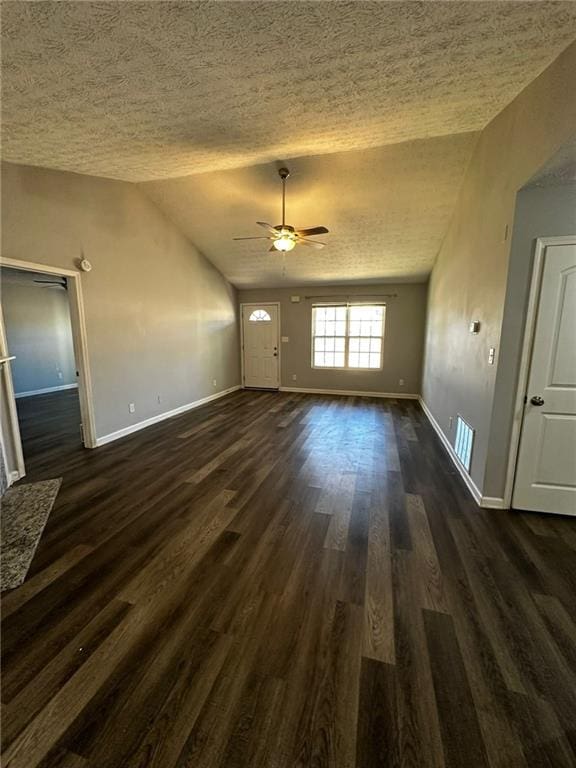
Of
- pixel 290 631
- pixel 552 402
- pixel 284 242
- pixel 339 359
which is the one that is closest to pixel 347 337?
pixel 339 359

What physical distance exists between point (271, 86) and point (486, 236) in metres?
2.20

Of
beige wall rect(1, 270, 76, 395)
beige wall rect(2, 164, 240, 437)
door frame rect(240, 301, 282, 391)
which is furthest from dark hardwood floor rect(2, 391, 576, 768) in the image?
beige wall rect(1, 270, 76, 395)

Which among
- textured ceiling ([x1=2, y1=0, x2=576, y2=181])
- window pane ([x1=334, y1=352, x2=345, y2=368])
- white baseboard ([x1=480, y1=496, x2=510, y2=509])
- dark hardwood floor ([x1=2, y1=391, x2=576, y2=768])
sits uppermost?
textured ceiling ([x1=2, y1=0, x2=576, y2=181])

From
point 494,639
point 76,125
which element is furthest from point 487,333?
point 76,125

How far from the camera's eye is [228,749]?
41.8 inches

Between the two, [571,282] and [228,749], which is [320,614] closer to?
[228,749]

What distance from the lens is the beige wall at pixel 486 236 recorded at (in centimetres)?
184

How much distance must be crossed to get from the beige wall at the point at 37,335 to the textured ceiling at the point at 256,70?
512cm

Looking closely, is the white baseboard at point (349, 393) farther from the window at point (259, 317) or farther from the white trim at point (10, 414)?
the white trim at point (10, 414)

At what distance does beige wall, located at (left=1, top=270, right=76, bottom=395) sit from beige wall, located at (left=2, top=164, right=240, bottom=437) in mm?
4000

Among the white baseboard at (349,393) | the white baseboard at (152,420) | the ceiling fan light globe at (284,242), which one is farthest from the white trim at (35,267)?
the white baseboard at (349,393)

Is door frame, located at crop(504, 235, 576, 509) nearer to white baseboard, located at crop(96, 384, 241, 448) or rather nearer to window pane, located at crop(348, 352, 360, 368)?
white baseboard, located at crop(96, 384, 241, 448)

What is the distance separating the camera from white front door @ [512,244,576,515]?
2.25m

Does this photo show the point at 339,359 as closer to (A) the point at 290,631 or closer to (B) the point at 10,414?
(B) the point at 10,414
